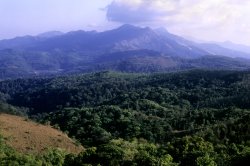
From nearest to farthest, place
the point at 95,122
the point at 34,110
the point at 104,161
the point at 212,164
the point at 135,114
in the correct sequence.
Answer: the point at 212,164 < the point at 104,161 < the point at 95,122 < the point at 135,114 < the point at 34,110

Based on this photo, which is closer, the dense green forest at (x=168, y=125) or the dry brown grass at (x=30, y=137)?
the dense green forest at (x=168, y=125)

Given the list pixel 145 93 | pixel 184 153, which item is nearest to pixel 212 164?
pixel 184 153

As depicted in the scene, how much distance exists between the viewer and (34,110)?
19462 cm

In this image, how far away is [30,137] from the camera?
70.2m

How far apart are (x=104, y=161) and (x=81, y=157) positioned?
3000mm

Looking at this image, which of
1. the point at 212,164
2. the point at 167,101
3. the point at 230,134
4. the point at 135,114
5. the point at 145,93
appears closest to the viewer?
the point at 212,164

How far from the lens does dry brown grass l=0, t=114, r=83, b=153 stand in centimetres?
6562

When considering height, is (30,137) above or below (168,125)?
above

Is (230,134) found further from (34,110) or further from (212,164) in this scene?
(34,110)

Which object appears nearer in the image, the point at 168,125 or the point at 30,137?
the point at 30,137

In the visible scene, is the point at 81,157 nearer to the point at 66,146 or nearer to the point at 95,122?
the point at 66,146

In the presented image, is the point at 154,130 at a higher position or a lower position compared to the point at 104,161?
lower

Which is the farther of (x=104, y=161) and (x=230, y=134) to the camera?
(x=230, y=134)

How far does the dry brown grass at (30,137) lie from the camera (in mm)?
65625
